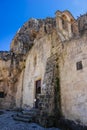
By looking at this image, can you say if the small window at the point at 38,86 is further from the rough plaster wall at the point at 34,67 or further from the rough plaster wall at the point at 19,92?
the rough plaster wall at the point at 19,92

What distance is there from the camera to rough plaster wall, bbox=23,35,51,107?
40.4ft

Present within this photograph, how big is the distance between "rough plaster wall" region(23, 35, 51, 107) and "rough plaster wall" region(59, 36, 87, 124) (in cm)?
294

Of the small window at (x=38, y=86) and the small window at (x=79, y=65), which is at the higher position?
the small window at (x=79, y=65)

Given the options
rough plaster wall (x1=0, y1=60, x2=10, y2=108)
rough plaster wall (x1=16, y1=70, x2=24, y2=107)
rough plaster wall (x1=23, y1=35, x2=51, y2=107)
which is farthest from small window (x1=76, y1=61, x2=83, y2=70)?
rough plaster wall (x1=0, y1=60, x2=10, y2=108)

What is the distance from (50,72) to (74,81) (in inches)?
82.9

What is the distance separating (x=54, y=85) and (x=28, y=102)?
5.10 meters

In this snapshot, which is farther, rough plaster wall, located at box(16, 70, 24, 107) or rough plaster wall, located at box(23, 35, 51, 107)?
rough plaster wall, located at box(16, 70, 24, 107)

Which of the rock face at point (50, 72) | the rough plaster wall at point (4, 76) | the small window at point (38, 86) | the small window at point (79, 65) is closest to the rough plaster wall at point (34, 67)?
the rock face at point (50, 72)

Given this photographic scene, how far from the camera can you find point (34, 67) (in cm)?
1384

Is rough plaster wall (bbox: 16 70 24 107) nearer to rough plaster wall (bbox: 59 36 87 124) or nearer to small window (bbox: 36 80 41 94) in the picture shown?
small window (bbox: 36 80 41 94)

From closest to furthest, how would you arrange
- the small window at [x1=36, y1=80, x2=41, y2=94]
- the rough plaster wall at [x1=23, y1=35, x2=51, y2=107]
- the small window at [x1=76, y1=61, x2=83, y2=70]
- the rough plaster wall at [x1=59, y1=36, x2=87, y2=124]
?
the rough plaster wall at [x1=59, y1=36, x2=87, y2=124]
the small window at [x1=76, y1=61, x2=83, y2=70]
the rough plaster wall at [x1=23, y1=35, x2=51, y2=107]
the small window at [x1=36, y1=80, x2=41, y2=94]

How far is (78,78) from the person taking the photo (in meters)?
7.95

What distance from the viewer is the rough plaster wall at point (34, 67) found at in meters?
12.3

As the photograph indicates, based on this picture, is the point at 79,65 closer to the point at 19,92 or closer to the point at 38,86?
the point at 38,86
